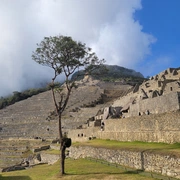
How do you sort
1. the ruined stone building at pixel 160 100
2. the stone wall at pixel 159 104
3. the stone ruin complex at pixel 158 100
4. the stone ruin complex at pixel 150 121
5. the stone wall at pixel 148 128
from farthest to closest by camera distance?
the stone ruin complex at pixel 158 100
the ruined stone building at pixel 160 100
the stone wall at pixel 159 104
the stone ruin complex at pixel 150 121
the stone wall at pixel 148 128

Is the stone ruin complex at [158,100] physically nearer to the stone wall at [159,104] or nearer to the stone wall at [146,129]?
the stone wall at [159,104]

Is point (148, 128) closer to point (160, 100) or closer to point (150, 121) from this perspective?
point (150, 121)

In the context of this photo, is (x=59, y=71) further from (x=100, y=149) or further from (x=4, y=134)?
(x=4, y=134)

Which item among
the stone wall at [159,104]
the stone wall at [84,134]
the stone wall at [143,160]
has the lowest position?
the stone wall at [143,160]

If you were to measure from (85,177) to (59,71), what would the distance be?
6.55 m

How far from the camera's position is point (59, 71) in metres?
15.8

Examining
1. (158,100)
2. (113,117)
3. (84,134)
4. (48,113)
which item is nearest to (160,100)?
(158,100)

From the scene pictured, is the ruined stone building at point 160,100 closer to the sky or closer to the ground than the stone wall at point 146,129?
closer to the sky

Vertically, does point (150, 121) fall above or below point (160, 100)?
below

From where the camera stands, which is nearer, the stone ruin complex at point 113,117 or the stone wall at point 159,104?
the stone ruin complex at point 113,117

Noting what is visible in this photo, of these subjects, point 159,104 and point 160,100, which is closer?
point 160,100

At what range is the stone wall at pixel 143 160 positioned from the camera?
375 inches

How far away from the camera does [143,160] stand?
37.1 ft

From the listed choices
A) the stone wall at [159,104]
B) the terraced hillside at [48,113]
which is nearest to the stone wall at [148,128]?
the stone wall at [159,104]
